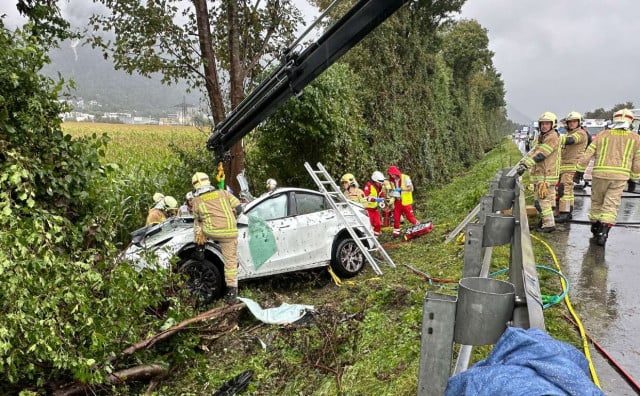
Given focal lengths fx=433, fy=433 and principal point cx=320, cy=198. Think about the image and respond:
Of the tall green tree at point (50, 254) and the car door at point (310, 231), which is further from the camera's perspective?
the car door at point (310, 231)

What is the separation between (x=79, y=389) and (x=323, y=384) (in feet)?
6.85

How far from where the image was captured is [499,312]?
4.99 feet

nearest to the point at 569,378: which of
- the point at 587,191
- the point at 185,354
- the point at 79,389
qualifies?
the point at 79,389

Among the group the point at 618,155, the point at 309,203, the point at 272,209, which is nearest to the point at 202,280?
the point at 272,209

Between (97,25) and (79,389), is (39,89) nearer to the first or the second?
(79,389)

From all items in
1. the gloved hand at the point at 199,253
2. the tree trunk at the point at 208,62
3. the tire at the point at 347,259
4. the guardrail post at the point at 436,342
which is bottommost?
the tire at the point at 347,259

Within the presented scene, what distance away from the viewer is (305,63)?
604 centimetres

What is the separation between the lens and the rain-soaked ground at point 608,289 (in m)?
3.25

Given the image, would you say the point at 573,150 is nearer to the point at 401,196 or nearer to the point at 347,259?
the point at 401,196

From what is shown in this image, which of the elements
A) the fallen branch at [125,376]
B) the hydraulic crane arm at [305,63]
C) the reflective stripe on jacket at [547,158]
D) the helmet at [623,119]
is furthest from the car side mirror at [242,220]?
the helmet at [623,119]

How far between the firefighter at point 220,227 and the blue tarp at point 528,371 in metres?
4.96

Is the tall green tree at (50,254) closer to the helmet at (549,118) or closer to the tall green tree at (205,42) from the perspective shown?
the tall green tree at (205,42)

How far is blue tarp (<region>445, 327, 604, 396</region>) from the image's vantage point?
1.09m

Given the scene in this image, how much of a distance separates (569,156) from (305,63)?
17.9 ft
